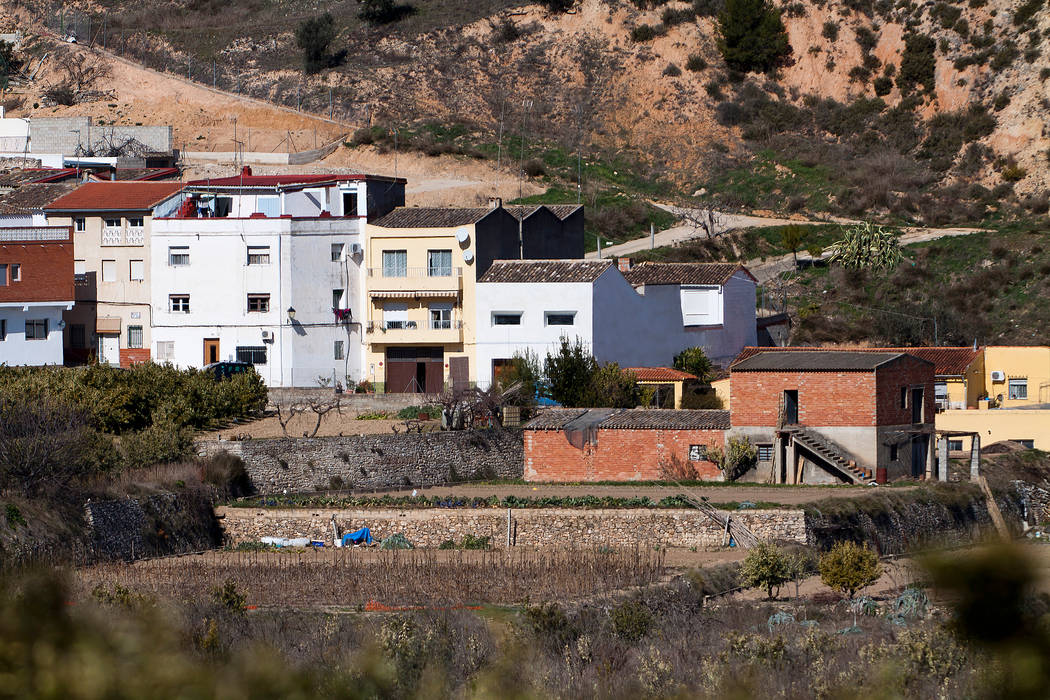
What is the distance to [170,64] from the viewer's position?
100938 millimetres

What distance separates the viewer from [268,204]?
180ft

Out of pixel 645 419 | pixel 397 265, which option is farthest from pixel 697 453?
pixel 397 265

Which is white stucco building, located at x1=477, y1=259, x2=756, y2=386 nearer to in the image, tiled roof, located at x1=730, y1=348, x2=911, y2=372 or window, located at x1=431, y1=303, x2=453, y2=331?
window, located at x1=431, y1=303, x2=453, y2=331

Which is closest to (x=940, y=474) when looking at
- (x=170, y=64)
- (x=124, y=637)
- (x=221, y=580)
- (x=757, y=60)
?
(x=221, y=580)

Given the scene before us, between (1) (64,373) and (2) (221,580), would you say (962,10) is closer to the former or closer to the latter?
(1) (64,373)

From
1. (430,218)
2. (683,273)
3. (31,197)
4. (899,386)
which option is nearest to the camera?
(899,386)

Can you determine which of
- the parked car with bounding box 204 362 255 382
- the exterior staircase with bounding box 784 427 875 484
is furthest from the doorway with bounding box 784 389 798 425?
the parked car with bounding box 204 362 255 382

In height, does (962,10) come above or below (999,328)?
above

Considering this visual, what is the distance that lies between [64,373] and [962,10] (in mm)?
67645

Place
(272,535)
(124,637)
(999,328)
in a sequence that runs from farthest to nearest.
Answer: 1. (999,328)
2. (272,535)
3. (124,637)

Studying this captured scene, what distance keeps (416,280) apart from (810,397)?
15.7 meters

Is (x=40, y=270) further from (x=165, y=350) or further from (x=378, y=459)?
(x=378, y=459)

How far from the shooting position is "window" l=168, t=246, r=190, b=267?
5378cm

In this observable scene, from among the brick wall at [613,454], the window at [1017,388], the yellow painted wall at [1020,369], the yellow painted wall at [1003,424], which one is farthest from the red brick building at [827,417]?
the window at [1017,388]
